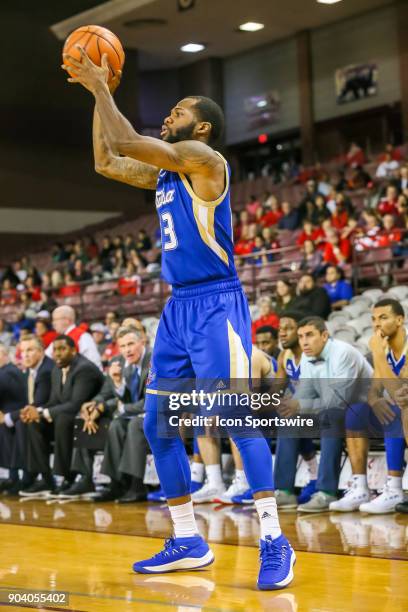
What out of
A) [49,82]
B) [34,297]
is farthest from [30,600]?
[49,82]

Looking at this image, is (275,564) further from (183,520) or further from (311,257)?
(311,257)

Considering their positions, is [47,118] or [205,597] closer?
[205,597]

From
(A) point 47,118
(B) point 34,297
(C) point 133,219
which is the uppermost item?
(A) point 47,118

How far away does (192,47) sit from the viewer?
72.7 feet

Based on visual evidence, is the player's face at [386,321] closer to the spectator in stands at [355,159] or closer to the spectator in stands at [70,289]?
the spectator in stands at [70,289]

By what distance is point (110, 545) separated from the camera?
491 centimetres

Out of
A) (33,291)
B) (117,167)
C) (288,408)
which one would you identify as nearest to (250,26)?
(33,291)

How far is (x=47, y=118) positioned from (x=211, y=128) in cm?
1967

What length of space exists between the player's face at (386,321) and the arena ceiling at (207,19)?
1386cm

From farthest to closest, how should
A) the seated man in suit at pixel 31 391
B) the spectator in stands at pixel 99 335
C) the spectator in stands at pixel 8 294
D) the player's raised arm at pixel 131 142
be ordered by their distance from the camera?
the spectator in stands at pixel 8 294 → the spectator in stands at pixel 99 335 → the seated man in suit at pixel 31 391 → the player's raised arm at pixel 131 142

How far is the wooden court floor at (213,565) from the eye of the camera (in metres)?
3.46

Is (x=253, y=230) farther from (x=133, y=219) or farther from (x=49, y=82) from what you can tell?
(x=49, y=82)

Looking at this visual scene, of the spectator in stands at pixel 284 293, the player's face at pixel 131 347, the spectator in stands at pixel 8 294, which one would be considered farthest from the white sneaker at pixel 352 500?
the spectator in stands at pixel 8 294

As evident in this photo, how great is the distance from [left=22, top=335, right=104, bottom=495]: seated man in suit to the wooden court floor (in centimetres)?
121
